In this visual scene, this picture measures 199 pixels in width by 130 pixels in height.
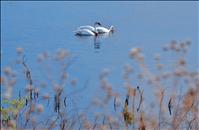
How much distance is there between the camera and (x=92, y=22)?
35.2 ft

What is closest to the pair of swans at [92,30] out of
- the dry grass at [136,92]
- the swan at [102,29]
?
the swan at [102,29]

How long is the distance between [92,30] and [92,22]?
215 mm

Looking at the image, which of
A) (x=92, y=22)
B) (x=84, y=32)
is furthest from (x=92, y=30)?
(x=84, y=32)

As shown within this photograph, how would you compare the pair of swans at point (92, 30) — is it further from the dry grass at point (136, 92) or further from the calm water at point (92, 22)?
the dry grass at point (136, 92)

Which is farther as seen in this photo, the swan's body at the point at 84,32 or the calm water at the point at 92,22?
the swan's body at the point at 84,32

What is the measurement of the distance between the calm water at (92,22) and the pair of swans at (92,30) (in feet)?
0.36

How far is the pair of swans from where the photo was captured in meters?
10.0

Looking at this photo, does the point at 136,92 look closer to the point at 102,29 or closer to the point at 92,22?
the point at 92,22

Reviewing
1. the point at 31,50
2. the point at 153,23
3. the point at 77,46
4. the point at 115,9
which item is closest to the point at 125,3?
the point at 115,9

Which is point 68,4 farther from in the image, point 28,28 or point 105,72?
point 105,72

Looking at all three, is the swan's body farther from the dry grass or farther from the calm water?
the dry grass

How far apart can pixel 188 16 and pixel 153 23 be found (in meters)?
0.67

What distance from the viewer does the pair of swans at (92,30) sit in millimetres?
10042

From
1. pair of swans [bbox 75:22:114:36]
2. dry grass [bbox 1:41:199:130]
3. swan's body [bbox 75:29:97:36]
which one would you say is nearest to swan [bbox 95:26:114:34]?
pair of swans [bbox 75:22:114:36]
